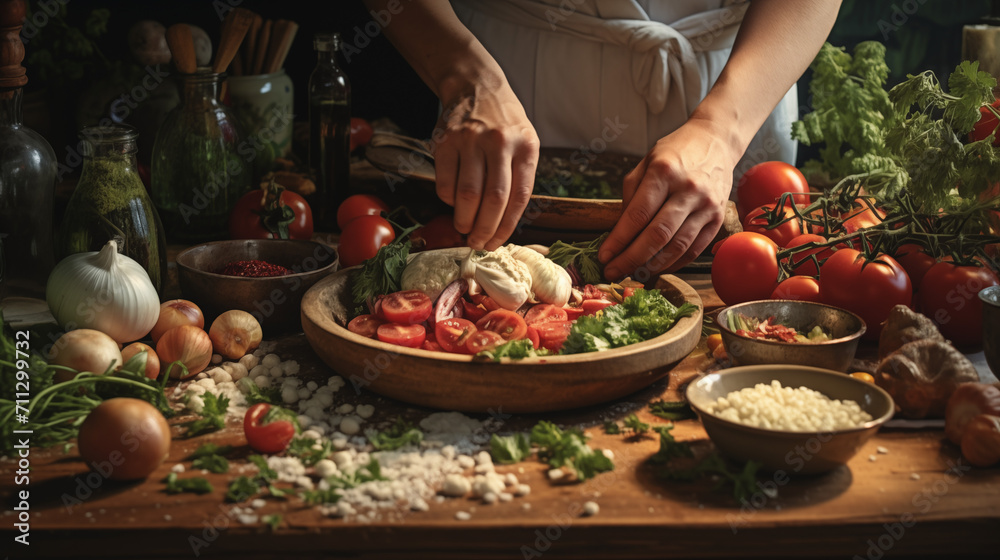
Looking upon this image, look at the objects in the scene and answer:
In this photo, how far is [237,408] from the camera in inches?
51.6

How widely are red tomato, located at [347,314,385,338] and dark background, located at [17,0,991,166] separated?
150 cm

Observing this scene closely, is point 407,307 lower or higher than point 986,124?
lower

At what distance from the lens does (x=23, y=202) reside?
161 centimetres

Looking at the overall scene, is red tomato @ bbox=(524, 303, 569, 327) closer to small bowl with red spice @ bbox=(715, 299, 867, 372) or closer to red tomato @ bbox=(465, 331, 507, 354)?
red tomato @ bbox=(465, 331, 507, 354)

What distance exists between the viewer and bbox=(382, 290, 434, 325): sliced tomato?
1.41m

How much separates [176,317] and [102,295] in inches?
5.3

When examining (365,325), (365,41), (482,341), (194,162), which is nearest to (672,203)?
(482,341)

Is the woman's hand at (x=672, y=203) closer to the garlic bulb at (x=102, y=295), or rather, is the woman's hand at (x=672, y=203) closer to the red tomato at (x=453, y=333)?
the red tomato at (x=453, y=333)

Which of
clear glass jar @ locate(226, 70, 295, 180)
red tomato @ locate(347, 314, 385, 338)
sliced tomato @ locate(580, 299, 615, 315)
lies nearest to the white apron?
clear glass jar @ locate(226, 70, 295, 180)

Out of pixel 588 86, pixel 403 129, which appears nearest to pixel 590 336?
pixel 588 86

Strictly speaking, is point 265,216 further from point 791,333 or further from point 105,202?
point 791,333

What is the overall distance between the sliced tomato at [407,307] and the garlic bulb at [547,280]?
192 mm

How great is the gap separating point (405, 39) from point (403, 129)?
129 cm

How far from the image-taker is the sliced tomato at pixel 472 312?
1.47 meters
